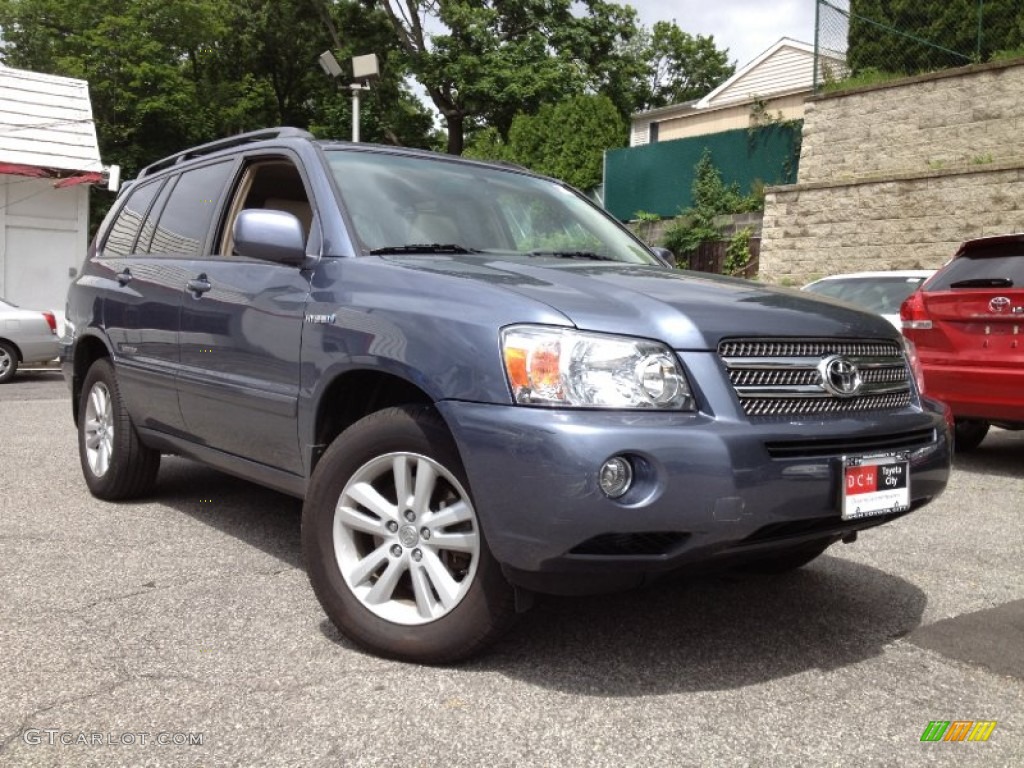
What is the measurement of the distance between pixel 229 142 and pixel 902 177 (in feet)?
39.9

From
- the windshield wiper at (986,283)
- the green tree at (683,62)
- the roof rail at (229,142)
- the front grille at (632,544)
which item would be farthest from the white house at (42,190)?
the green tree at (683,62)

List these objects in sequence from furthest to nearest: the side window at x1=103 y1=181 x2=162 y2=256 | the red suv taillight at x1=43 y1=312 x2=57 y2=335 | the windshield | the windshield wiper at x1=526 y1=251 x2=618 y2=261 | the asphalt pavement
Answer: the red suv taillight at x1=43 y1=312 x2=57 y2=335
the side window at x1=103 y1=181 x2=162 y2=256
the windshield wiper at x1=526 y1=251 x2=618 y2=261
the windshield
the asphalt pavement

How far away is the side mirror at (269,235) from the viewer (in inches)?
142

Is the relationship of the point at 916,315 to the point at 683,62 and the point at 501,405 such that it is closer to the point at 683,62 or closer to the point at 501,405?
the point at 501,405

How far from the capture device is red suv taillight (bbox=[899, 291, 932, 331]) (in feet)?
23.3

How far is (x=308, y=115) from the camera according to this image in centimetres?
4269

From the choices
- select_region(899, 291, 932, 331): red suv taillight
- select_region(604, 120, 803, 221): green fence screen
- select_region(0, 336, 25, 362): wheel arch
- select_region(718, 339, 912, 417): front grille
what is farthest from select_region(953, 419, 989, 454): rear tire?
select_region(0, 336, 25, 362): wheel arch

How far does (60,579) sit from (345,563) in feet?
4.70

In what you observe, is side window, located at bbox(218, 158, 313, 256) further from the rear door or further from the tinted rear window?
the tinted rear window

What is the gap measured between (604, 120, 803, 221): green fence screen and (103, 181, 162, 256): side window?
14.6 metres

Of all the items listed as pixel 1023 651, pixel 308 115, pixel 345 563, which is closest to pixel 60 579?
pixel 345 563

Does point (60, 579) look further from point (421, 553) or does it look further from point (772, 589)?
point (772, 589)

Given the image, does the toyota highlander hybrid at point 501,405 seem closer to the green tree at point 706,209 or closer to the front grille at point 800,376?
the front grille at point 800,376

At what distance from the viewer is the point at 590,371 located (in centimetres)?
280
